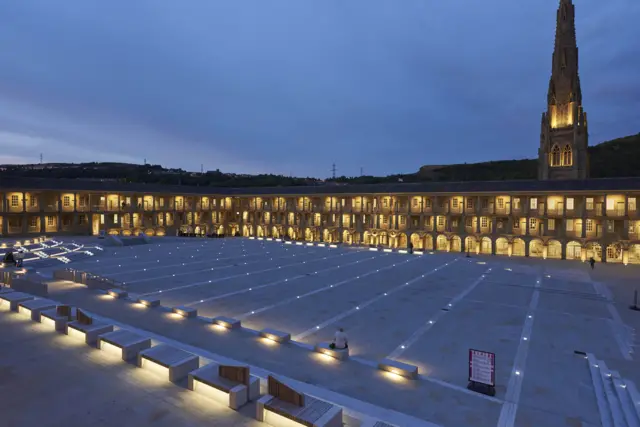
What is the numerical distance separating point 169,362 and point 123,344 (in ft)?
6.46

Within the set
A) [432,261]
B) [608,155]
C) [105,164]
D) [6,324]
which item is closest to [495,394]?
[6,324]

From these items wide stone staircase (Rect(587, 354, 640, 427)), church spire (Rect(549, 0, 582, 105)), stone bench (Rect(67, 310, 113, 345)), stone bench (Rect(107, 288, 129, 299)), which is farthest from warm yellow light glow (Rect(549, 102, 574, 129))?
stone bench (Rect(67, 310, 113, 345))

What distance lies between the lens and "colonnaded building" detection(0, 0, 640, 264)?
40.8 meters

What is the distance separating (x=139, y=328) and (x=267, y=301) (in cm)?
713

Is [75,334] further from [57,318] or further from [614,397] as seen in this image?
[614,397]

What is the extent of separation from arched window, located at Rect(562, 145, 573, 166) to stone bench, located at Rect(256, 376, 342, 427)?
2598 inches

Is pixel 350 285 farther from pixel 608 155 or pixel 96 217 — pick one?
pixel 608 155

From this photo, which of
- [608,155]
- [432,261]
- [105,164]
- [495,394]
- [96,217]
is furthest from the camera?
[105,164]

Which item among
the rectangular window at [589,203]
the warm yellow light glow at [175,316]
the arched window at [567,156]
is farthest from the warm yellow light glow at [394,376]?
the arched window at [567,156]

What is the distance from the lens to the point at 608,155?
367ft

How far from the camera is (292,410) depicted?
23.1 ft

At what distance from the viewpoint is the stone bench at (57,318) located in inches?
470

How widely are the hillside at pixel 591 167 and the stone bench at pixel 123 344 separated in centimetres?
12946

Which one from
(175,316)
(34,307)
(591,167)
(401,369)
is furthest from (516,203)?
(591,167)
